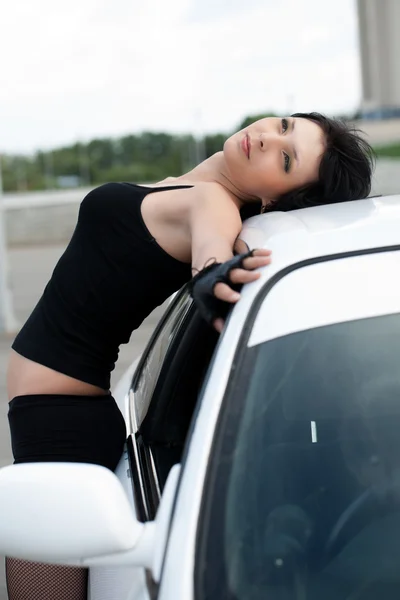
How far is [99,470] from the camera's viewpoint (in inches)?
59.5

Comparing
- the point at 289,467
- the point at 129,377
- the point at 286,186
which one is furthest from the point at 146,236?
the point at 129,377

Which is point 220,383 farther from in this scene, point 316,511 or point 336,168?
point 336,168

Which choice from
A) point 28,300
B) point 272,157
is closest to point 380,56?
point 28,300

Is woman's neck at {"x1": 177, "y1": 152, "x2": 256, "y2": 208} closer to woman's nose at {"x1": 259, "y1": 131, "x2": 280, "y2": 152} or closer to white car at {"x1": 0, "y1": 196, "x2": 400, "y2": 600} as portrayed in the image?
woman's nose at {"x1": 259, "y1": 131, "x2": 280, "y2": 152}

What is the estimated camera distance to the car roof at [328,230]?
172 cm

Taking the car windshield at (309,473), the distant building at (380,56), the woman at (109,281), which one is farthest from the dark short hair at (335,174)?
the distant building at (380,56)

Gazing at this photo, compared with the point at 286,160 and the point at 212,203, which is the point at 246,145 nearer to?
the point at 286,160

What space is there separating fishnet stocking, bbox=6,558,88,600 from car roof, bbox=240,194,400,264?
0.82 m

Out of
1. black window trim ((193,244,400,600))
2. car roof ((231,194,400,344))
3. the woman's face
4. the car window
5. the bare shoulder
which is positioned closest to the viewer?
black window trim ((193,244,400,600))

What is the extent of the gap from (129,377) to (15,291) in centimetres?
1052

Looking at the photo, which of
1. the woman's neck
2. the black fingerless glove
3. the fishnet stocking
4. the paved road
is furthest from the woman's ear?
the paved road

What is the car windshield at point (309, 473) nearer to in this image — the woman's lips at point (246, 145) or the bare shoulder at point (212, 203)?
the bare shoulder at point (212, 203)

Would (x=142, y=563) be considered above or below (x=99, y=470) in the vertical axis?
below

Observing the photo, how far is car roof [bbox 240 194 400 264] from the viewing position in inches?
Answer: 67.6
